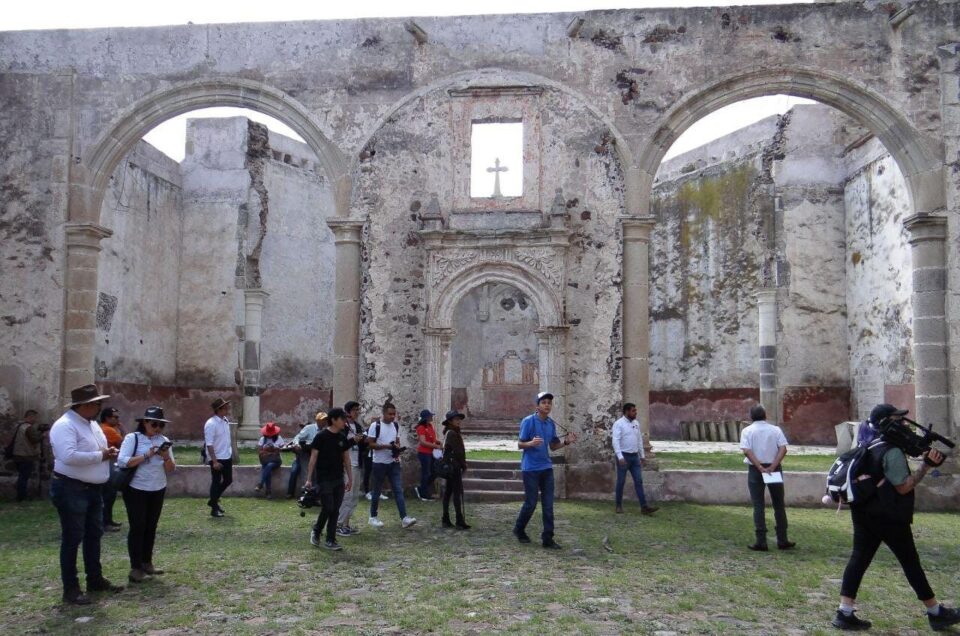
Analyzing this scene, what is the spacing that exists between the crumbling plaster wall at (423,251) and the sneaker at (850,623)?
6.31 m

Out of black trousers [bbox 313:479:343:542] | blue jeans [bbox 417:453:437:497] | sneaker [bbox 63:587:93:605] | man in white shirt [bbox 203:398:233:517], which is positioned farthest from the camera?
blue jeans [bbox 417:453:437:497]

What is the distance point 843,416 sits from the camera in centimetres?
1958

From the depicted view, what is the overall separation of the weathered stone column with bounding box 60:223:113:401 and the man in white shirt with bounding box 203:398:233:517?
10.7 feet

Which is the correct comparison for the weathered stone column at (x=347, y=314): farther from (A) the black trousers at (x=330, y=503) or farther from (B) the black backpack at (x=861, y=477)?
(B) the black backpack at (x=861, y=477)

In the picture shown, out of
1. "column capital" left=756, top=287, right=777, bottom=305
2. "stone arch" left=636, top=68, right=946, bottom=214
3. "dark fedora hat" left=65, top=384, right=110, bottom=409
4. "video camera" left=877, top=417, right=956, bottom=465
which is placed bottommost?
"video camera" left=877, top=417, right=956, bottom=465

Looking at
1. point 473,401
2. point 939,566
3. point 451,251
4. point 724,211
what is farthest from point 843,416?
point 939,566

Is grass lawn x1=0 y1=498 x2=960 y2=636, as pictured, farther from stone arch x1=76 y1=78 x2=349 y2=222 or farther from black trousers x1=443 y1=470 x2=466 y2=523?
stone arch x1=76 y1=78 x2=349 y2=222

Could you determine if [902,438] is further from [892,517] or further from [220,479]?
[220,479]

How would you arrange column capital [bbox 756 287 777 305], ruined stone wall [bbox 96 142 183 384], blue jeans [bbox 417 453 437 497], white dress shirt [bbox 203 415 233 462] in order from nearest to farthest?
white dress shirt [bbox 203 415 233 462] < blue jeans [bbox 417 453 437 497] < ruined stone wall [bbox 96 142 183 384] < column capital [bbox 756 287 777 305]

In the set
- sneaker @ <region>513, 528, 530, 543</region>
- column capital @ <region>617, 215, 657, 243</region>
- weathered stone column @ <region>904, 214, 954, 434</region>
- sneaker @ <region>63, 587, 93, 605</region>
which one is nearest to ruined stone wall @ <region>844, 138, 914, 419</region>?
weathered stone column @ <region>904, 214, 954, 434</region>

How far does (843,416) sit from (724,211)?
597 centimetres

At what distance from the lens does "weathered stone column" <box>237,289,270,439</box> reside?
20344 mm

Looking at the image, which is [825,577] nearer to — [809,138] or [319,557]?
[319,557]

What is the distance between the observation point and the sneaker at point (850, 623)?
203 inches
